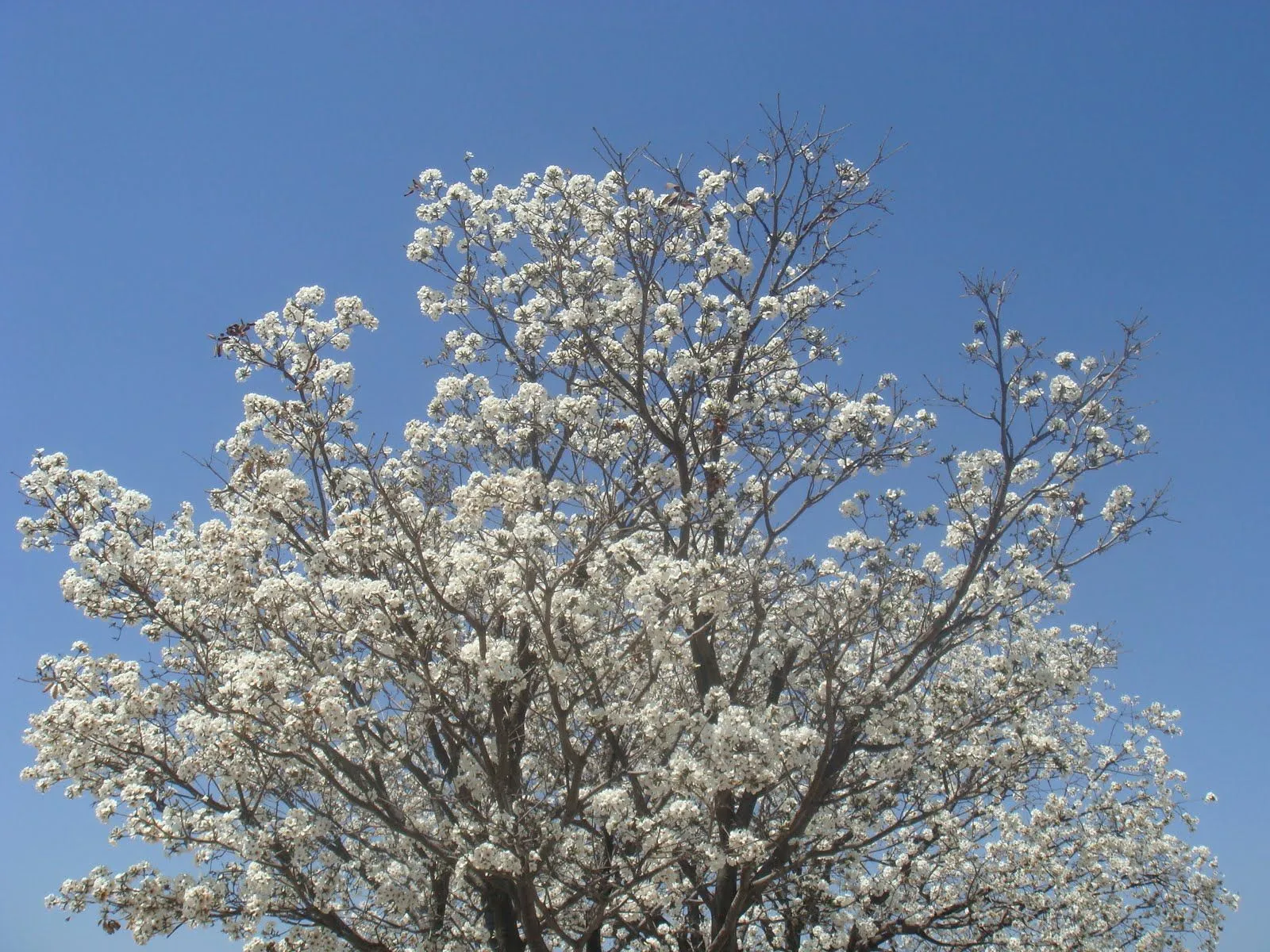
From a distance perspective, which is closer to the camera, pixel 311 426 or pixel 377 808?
Result: pixel 377 808

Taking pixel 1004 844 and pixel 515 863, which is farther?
pixel 1004 844

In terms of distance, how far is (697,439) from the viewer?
1441cm

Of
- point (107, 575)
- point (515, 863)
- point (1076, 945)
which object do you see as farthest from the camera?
point (1076, 945)

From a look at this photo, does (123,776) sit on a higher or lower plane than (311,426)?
lower

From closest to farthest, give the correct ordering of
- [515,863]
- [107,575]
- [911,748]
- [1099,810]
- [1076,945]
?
[515,863]
[107,575]
[911,748]
[1076,945]
[1099,810]

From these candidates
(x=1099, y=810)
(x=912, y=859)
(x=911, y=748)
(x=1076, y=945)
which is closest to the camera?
(x=911, y=748)

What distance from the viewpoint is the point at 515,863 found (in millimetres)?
9352

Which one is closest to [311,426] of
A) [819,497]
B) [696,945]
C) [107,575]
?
[107,575]

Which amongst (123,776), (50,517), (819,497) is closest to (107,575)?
(50,517)

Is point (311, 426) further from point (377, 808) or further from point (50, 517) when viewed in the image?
point (377, 808)

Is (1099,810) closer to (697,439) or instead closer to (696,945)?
(696,945)

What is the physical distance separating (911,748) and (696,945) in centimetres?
360

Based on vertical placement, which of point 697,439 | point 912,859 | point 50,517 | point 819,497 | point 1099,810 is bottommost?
point 912,859

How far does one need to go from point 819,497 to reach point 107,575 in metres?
8.96
